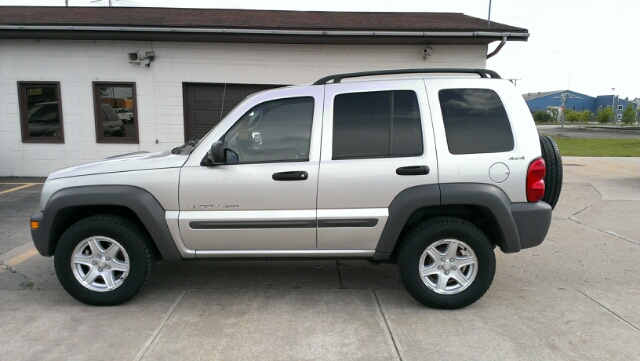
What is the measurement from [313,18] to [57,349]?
9.60 meters

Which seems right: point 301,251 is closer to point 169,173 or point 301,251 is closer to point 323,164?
point 323,164

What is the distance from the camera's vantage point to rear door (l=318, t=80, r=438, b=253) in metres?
3.60

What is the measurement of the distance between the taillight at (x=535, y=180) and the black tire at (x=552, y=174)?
0.82 feet

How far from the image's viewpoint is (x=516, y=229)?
3.63 metres

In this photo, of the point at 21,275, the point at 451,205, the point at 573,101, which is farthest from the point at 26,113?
the point at 573,101

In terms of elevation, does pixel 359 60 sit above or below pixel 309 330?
above

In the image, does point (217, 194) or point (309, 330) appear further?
point (217, 194)

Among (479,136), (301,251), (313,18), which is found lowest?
(301,251)

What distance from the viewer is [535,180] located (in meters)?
3.59

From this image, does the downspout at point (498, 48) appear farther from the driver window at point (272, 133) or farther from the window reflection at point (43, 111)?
the window reflection at point (43, 111)

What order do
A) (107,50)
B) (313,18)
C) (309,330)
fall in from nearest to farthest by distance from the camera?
(309,330)
(107,50)
(313,18)

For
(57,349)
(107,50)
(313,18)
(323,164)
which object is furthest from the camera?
(313,18)

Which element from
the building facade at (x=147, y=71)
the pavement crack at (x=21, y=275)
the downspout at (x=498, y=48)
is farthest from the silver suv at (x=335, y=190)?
the downspout at (x=498, y=48)

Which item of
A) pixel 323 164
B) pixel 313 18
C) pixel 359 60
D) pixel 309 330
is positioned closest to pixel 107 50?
pixel 313 18
